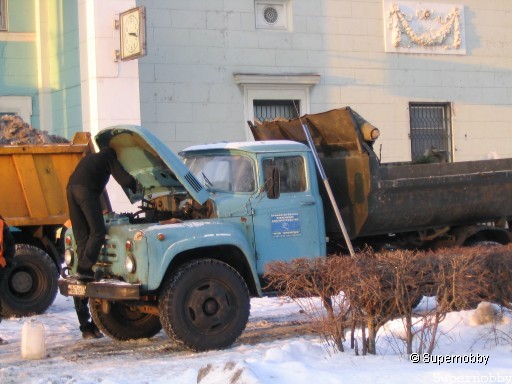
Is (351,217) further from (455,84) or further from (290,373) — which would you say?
(455,84)

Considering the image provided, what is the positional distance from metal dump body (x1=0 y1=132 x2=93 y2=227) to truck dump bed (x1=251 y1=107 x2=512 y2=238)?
2922mm

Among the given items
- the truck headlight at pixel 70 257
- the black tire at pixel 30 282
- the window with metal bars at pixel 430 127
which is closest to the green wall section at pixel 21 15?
the black tire at pixel 30 282

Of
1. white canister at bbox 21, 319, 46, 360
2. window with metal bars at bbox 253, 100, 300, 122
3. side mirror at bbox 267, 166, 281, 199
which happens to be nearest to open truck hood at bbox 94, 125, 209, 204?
side mirror at bbox 267, 166, 281, 199

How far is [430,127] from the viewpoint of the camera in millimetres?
20328

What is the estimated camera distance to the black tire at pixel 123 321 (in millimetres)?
10125

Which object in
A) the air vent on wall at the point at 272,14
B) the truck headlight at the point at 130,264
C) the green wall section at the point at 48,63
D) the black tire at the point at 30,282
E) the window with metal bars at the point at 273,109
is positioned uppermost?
the air vent on wall at the point at 272,14

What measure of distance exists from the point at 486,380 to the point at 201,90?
11.7 meters

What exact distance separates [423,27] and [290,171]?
425 inches

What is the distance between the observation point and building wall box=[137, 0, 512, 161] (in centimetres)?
1745

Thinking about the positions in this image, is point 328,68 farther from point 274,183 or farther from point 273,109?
point 274,183

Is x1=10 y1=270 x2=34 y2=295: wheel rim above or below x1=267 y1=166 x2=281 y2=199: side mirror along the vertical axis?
below

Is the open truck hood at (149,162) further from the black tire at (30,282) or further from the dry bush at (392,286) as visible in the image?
the black tire at (30,282)

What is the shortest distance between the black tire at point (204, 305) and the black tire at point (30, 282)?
3674 millimetres

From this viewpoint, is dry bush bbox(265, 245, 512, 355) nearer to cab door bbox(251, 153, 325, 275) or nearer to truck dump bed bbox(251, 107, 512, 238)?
cab door bbox(251, 153, 325, 275)
